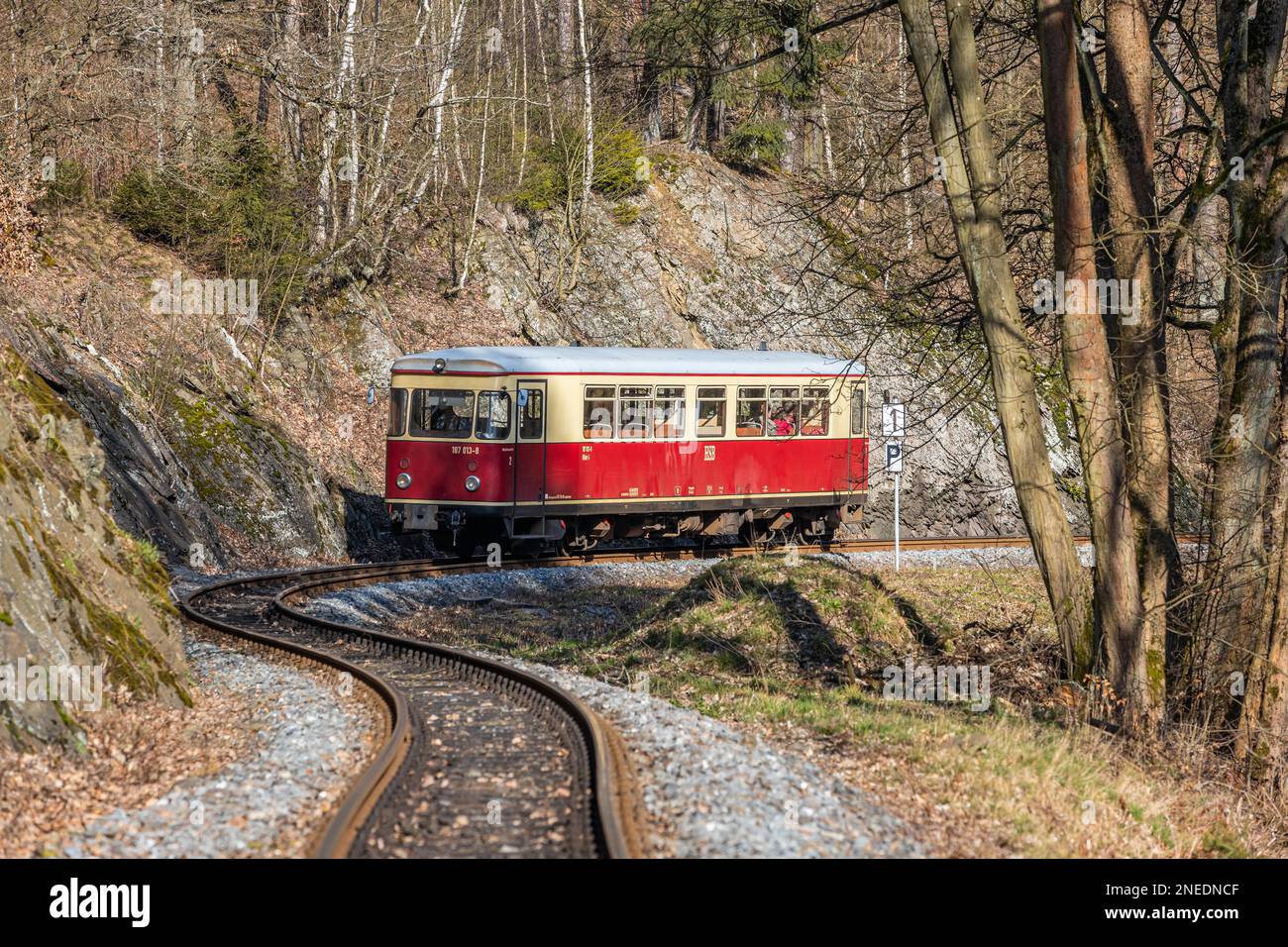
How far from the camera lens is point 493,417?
2028cm

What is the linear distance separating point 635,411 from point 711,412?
→ 1678mm

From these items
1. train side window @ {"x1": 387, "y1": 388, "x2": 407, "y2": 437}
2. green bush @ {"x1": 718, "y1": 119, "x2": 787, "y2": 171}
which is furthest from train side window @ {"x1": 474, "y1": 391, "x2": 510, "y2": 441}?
green bush @ {"x1": 718, "y1": 119, "x2": 787, "y2": 171}

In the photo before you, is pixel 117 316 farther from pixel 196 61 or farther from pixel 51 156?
pixel 196 61

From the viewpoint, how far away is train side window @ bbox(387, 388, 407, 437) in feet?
68.5

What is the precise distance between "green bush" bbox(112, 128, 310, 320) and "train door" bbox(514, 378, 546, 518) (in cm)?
827

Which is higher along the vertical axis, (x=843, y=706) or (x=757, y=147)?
(x=757, y=147)

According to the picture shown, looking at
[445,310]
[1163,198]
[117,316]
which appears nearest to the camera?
[1163,198]

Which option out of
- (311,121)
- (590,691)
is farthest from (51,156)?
(590,691)

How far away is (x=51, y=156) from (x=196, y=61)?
3.22 m

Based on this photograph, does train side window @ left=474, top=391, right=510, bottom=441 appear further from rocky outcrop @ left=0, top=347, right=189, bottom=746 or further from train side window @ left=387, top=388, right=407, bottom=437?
rocky outcrop @ left=0, top=347, right=189, bottom=746

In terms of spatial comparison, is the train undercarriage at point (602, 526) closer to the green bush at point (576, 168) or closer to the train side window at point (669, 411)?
the train side window at point (669, 411)

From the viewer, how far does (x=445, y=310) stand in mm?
32094

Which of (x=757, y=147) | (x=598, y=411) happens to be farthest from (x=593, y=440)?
(x=757, y=147)

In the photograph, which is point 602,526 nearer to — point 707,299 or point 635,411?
point 635,411
